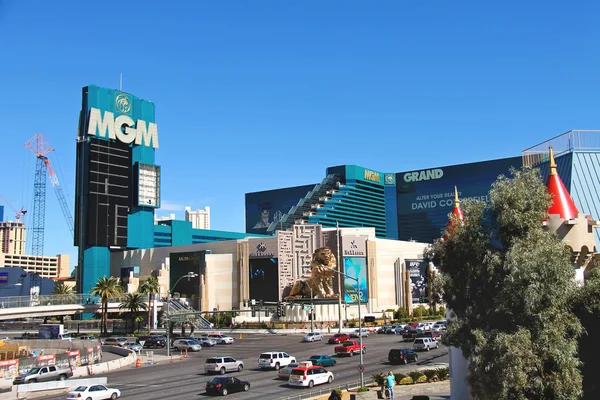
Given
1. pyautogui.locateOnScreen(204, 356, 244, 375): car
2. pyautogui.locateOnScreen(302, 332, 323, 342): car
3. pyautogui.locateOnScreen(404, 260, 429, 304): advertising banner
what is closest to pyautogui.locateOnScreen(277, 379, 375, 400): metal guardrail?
pyautogui.locateOnScreen(204, 356, 244, 375): car

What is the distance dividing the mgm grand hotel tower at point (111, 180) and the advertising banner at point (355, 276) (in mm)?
50576

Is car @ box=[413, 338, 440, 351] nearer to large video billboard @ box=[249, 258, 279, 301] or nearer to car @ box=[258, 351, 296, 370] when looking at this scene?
car @ box=[258, 351, 296, 370]

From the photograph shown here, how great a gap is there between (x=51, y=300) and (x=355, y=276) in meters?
52.7

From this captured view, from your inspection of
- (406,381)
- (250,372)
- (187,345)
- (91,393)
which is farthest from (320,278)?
(91,393)

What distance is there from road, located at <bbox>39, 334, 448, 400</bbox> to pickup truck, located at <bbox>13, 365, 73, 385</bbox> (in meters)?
3.76

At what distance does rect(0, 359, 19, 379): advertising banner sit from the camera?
158 ft

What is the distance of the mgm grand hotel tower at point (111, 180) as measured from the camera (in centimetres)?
12875

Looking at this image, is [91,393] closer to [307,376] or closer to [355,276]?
[307,376]

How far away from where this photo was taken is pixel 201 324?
109312 mm

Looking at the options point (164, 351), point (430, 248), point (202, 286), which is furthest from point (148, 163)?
point (430, 248)

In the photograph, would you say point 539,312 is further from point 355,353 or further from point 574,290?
point 355,353

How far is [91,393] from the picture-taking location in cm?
3750

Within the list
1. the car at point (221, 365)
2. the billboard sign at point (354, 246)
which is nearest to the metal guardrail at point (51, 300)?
the billboard sign at point (354, 246)

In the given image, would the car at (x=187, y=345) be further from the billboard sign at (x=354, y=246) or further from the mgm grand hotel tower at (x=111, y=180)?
the mgm grand hotel tower at (x=111, y=180)
